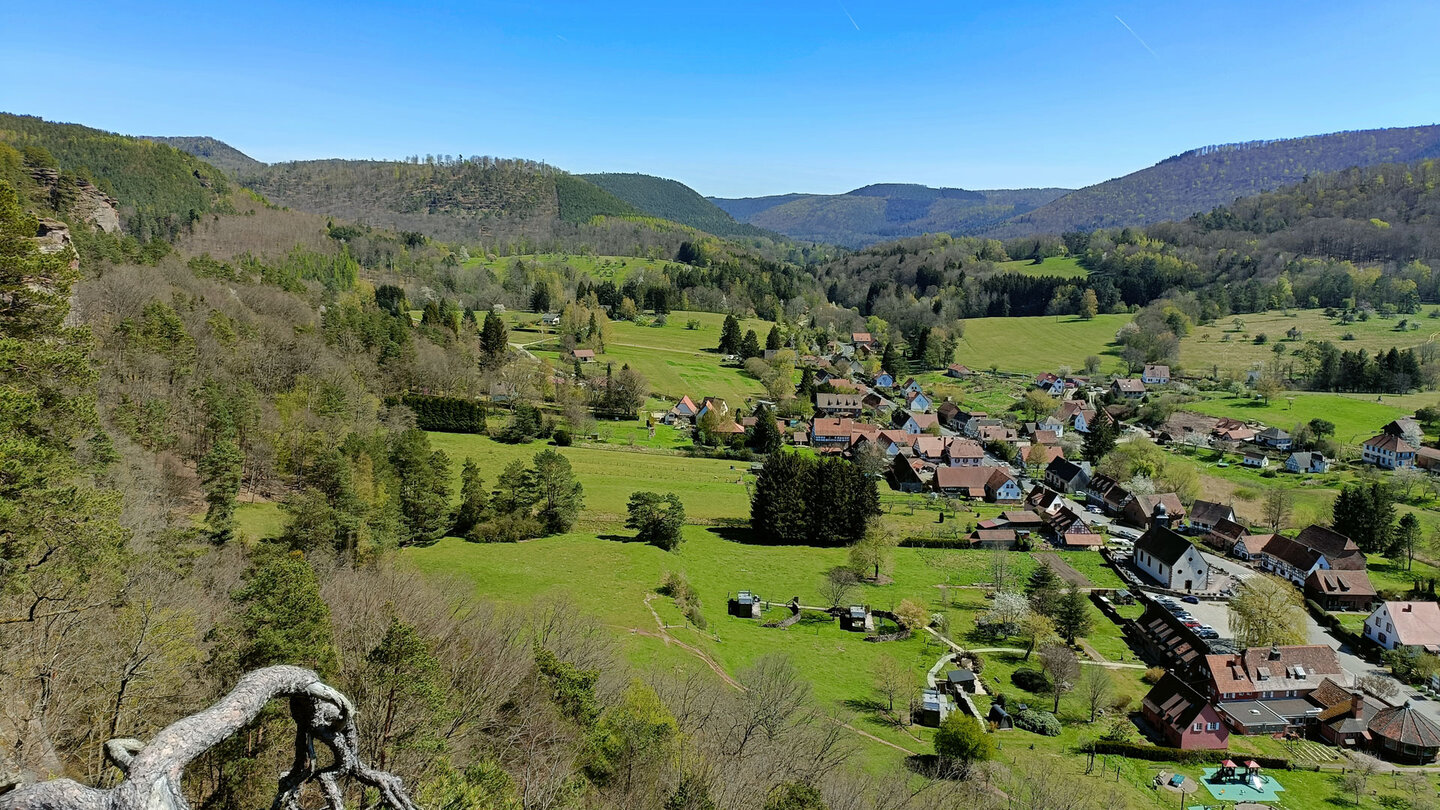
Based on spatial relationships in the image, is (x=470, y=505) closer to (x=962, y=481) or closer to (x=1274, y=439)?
(x=962, y=481)

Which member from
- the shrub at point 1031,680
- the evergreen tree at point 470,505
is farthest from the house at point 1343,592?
the evergreen tree at point 470,505

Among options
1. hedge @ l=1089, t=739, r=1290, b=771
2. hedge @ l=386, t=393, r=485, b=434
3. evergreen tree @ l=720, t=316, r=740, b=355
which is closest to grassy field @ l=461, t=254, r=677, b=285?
evergreen tree @ l=720, t=316, r=740, b=355

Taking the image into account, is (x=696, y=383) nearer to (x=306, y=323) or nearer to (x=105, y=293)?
(x=306, y=323)

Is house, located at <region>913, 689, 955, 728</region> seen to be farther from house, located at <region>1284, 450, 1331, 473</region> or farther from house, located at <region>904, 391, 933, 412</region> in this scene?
house, located at <region>904, 391, 933, 412</region>

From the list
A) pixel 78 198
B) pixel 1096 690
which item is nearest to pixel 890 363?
pixel 1096 690

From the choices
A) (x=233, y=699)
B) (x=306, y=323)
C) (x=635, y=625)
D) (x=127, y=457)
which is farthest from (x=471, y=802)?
(x=306, y=323)

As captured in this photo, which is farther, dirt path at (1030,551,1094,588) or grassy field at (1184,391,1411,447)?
grassy field at (1184,391,1411,447)

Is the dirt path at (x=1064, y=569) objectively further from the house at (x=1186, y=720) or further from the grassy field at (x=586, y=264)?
the grassy field at (x=586, y=264)
